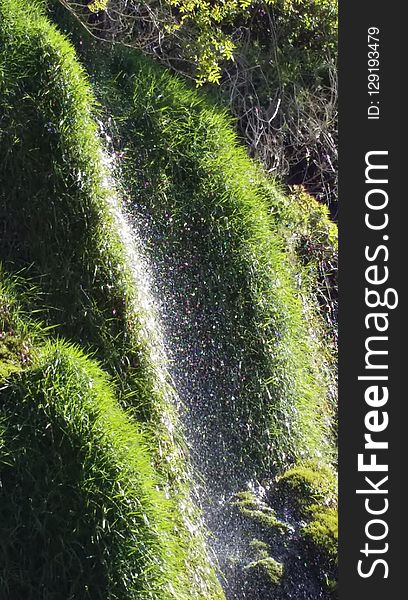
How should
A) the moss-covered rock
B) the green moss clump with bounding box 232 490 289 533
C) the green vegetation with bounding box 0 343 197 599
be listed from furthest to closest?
1. the moss-covered rock
2. the green moss clump with bounding box 232 490 289 533
3. the green vegetation with bounding box 0 343 197 599

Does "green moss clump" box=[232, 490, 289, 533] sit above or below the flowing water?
below

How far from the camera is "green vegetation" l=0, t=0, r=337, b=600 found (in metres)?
3.82

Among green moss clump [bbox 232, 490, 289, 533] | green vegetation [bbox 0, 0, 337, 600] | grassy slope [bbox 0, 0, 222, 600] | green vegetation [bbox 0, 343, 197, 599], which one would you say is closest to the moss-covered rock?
green vegetation [bbox 0, 0, 337, 600]

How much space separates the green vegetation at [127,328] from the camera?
12.5 feet

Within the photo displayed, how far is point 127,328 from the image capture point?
5023 mm

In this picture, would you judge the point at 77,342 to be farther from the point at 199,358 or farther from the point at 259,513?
the point at 259,513

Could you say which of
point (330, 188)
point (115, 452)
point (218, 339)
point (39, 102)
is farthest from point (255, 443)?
point (330, 188)

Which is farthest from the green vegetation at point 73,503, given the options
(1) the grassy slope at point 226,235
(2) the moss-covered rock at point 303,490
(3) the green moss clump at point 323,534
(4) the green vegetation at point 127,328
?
(1) the grassy slope at point 226,235

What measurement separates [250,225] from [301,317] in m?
0.85

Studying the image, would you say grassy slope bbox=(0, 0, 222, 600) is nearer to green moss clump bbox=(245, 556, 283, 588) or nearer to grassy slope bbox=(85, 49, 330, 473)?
green moss clump bbox=(245, 556, 283, 588)

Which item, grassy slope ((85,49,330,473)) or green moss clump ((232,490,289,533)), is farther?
grassy slope ((85,49,330,473))

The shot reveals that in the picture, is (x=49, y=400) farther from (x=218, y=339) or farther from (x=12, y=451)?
(x=218, y=339)

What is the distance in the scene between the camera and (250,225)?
614 centimetres

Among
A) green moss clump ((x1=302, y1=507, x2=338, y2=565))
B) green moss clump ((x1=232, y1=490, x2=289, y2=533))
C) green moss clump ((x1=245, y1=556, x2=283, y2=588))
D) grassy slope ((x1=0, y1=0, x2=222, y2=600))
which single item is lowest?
green moss clump ((x1=245, y1=556, x2=283, y2=588))
